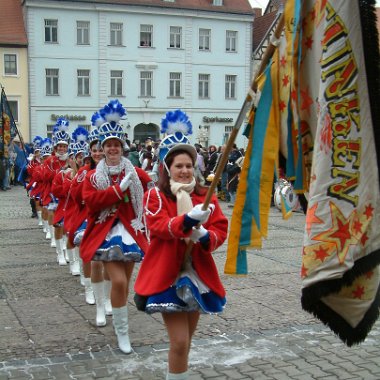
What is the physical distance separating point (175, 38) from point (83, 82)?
715 centimetres

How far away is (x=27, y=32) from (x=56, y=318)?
36.2 m

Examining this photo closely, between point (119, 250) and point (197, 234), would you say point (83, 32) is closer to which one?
point (119, 250)

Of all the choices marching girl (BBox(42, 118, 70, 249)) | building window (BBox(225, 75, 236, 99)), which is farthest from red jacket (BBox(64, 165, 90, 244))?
building window (BBox(225, 75, 236, 99))

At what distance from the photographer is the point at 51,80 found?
133 ft

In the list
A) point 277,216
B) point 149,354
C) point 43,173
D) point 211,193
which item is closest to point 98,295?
point 149,354

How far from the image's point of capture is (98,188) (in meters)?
5.92

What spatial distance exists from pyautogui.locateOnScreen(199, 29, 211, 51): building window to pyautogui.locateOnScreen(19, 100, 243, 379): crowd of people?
3481 centimetres

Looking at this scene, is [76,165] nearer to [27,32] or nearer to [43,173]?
[43,173]

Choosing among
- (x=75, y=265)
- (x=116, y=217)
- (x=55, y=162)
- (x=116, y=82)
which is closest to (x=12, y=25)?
(x=116, y=82)

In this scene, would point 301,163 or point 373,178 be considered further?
point 301,163

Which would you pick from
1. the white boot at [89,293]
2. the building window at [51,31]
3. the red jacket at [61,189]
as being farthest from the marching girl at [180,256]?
the building window at [51,31]

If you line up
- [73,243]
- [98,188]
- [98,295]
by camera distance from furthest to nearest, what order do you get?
1. [73,243]
2. [98,295]
3. [98,188]

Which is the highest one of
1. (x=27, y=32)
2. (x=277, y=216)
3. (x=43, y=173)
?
(x=27, y=32)

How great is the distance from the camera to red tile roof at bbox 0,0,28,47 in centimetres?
3916
